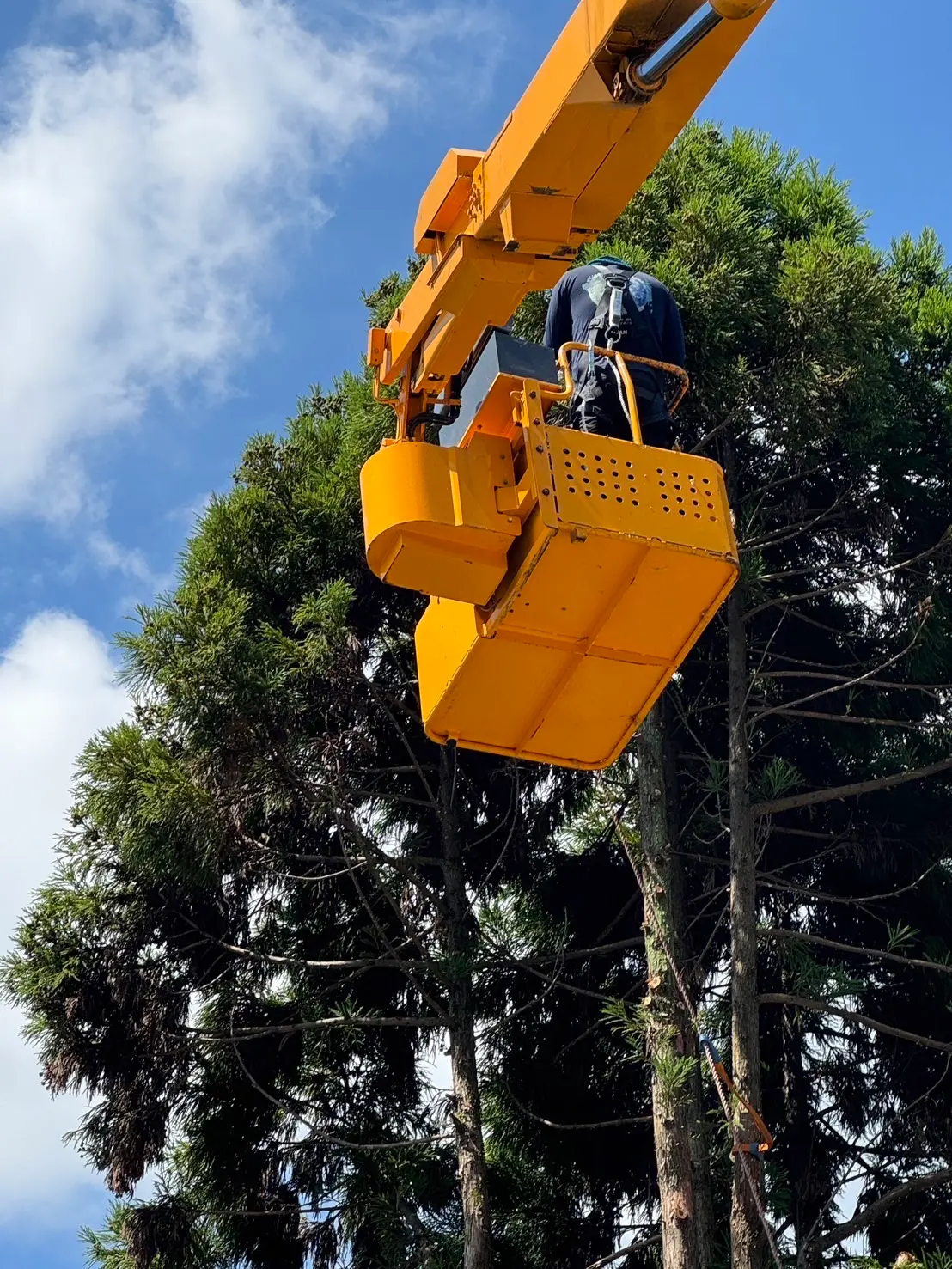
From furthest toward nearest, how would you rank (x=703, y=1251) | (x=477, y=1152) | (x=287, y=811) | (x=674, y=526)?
(x=287, y=811)
(x=477, y=1152)
(x=703, y=1251)
(x=674, y=526)

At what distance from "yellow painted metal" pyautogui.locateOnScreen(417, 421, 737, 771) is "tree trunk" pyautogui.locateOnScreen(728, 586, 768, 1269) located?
236 cm

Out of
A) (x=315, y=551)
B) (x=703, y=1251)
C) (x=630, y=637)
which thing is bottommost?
(x=703, y=1251)

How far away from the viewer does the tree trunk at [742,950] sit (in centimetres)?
818

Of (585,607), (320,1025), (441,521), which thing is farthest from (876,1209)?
(441,521)

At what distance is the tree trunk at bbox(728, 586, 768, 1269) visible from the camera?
8180 millimetres

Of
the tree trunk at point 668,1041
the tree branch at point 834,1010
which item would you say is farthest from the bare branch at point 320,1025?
the tree branch at point 834,1010

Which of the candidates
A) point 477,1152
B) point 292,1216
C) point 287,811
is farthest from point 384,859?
point 292,1216

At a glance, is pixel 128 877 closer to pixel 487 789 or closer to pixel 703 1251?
pixel 487 789

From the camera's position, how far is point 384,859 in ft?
31.0

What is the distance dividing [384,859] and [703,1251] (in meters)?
2.50

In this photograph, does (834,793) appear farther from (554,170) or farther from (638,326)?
(554,170)

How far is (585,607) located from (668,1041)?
2.94m

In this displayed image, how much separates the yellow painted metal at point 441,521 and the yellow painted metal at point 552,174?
82 cm

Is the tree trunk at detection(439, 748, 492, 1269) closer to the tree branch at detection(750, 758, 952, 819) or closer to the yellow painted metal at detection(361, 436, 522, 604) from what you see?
the tree branch at detection(750, 758, 952, 819)
